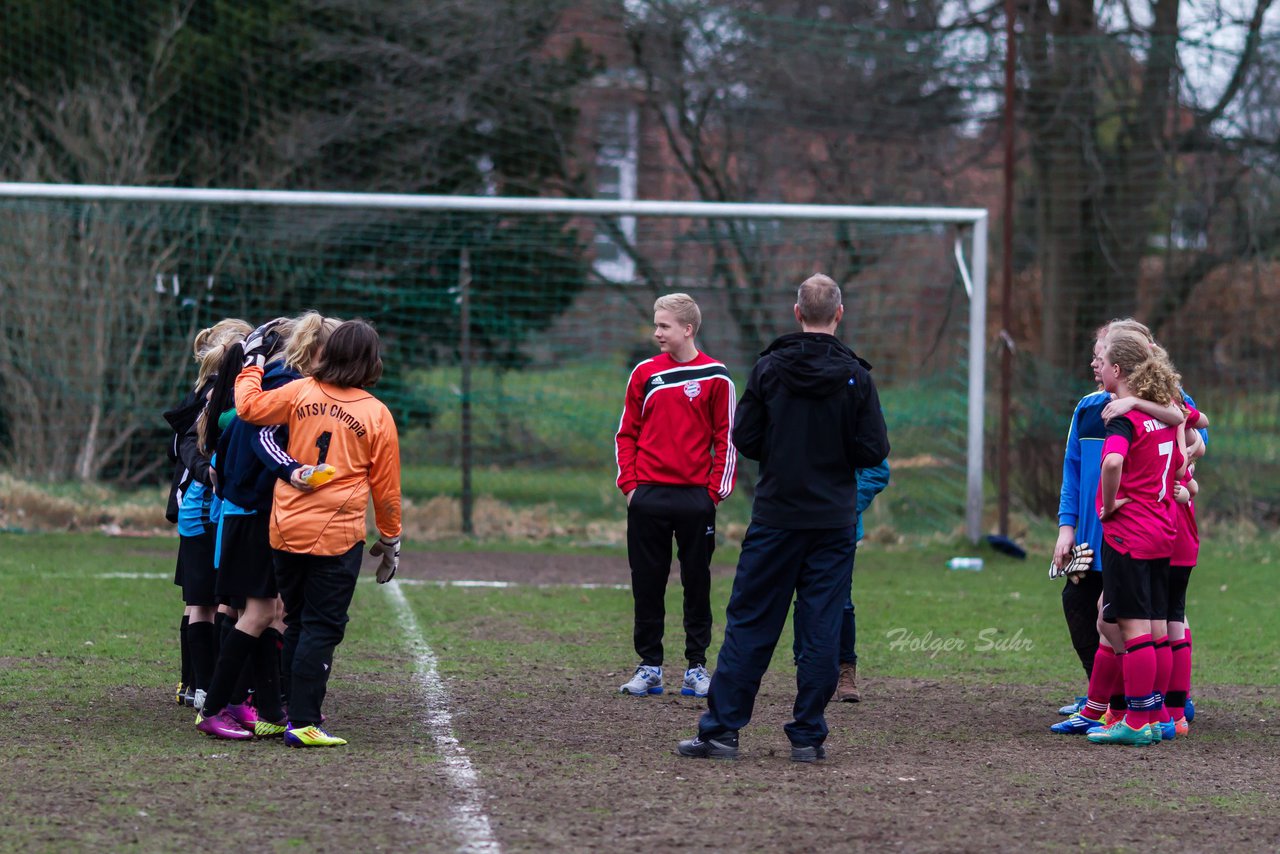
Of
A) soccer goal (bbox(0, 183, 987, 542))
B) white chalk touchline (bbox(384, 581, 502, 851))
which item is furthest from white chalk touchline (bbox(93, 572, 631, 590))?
soccer goal (bbox(0, 183, 987, 542))

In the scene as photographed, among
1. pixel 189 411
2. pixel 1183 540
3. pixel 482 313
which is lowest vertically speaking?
pixel 1183 540

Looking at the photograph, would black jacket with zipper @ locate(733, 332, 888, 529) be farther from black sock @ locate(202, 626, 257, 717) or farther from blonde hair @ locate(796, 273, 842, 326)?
black sock @ locate(202, 626, 257, 717)

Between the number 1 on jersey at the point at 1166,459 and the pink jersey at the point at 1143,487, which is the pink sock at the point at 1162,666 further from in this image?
the number 1 on jersey at the point at 1166,459

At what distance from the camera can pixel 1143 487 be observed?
18.9 feet

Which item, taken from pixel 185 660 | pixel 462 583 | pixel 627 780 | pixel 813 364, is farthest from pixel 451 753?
pixel 462 583

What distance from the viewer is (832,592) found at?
5398 millimetres

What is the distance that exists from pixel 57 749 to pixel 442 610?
3.76 meters

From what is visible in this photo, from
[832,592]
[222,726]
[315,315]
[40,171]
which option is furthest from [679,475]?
[40,171]

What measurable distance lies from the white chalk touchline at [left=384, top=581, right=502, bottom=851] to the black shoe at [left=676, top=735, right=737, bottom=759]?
0.84 metres

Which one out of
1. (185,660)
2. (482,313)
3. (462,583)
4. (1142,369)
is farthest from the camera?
(482,313)

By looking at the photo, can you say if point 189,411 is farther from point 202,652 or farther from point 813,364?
point 813,364

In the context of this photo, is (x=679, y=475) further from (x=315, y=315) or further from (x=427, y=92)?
(x=427, y=92)

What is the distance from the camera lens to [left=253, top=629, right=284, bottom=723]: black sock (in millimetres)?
5623

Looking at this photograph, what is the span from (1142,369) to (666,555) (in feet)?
7.55
